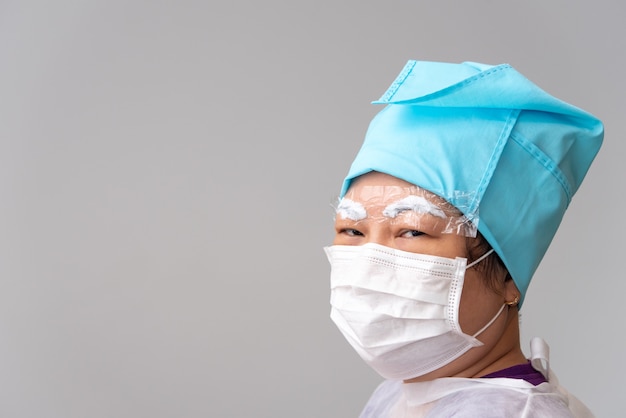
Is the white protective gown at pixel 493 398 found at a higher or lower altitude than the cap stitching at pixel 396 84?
lower

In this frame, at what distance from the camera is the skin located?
7.48 feet

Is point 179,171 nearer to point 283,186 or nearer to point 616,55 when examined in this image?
point 283,186

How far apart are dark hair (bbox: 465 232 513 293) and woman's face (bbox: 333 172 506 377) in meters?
0.01

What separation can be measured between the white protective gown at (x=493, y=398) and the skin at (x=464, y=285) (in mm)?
42

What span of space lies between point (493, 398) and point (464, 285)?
11.4 inches

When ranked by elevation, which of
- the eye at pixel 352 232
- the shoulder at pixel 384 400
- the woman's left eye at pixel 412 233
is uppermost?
the woman's left eye at pixel 412 233

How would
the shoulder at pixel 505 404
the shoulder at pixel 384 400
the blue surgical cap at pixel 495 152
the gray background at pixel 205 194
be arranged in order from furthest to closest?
the gray background at pixel 205 194 < the shoulder at pixel 384 400 < the blue surgical cap at pixel 495 152 < the shoulder at pixel 505 404

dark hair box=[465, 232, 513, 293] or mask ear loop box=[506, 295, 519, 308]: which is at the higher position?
dark hair box=[465, 232, 513, 293]

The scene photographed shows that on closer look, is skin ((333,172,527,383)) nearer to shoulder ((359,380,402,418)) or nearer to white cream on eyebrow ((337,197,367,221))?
white cream on eyebrow ((337,197,367,221))

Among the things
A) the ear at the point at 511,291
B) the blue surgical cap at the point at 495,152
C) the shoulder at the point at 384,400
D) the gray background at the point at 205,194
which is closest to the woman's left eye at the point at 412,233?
the blue surgical cap at the point at 495,152

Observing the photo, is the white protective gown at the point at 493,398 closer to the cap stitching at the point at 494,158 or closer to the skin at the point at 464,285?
the skin at the point at 464,285

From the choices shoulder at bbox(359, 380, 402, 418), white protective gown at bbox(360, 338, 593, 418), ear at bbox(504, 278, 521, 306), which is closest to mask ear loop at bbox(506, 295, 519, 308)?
ear at bbox(504, 278, 521, 306)

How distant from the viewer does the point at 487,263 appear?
2320 millimetres

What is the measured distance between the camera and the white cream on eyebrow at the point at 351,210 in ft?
7.83
